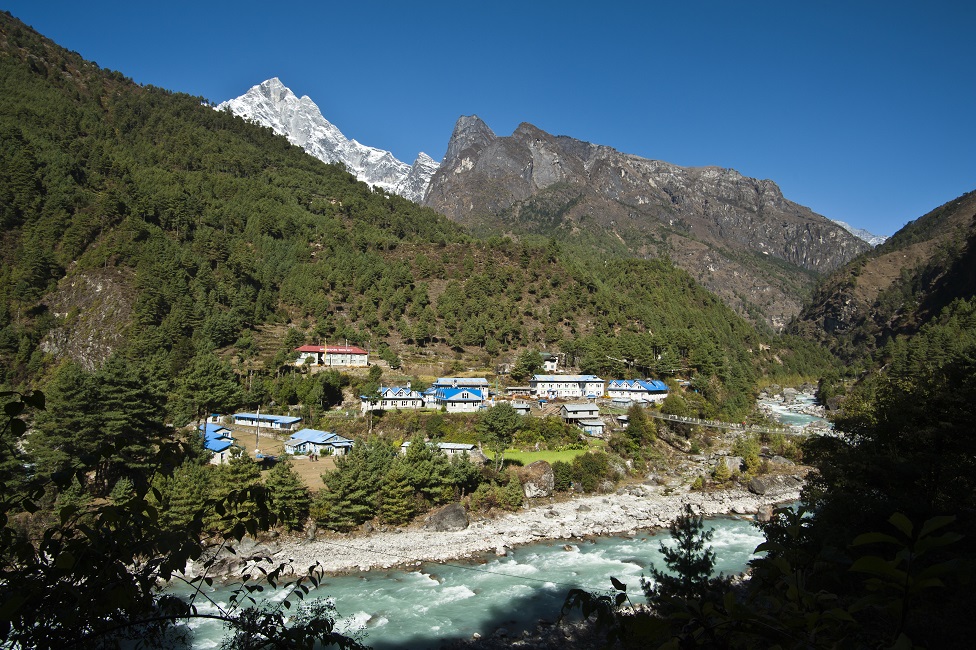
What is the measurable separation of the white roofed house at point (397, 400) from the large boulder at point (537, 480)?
29.2ft

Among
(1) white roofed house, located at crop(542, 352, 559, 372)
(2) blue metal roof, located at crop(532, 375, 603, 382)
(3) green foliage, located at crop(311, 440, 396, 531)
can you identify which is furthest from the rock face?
(3) green foliage, located at crop(311, 440, 396, 531)

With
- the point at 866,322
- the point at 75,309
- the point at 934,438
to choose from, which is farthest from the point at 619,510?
the point at 866,322

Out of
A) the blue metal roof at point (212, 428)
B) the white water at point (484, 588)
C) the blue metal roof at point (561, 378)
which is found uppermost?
the blue metal roof at point (561, 378)

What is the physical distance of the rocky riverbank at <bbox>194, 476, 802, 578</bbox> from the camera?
55.9 ft

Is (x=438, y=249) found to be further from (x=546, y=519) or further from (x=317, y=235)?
(x=546, y=519)

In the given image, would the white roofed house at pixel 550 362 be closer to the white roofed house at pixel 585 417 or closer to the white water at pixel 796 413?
the white roofed house at pixel 585 417

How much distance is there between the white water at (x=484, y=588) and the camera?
13.2 metres

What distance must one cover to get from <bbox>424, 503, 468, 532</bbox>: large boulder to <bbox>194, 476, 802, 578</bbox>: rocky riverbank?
0.13 ft

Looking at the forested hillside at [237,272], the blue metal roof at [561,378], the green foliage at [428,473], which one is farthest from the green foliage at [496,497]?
the forested hillside at [237,272]

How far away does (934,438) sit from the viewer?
414 inches

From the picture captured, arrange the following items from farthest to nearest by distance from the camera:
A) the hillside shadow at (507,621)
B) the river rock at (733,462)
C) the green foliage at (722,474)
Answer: the river rock at (733,462) → the green foliage at (722,474) → the hillside shadow at (507,621)

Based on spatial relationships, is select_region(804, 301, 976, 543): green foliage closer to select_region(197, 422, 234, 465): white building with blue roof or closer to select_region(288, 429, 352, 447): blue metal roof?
select_region(288, 429, 352, 447): blue metal roof

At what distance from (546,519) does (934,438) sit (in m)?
13.9

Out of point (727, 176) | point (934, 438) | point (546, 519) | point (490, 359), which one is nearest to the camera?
point (934, 438)
